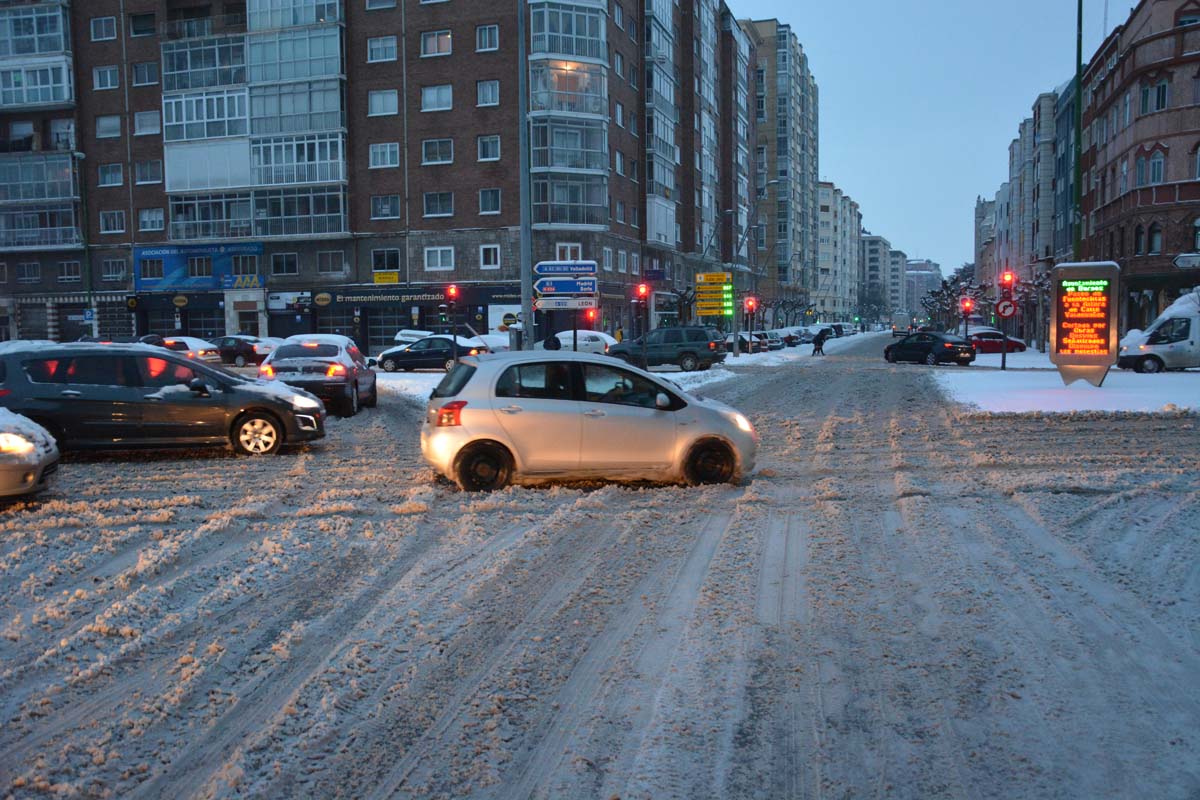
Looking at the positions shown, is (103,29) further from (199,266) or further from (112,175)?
(199,266)

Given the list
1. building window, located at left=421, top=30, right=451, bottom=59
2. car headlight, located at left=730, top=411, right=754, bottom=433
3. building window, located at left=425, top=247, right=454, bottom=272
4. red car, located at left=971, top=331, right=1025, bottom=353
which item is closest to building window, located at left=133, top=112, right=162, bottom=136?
building window, located at left=421, top=30, right=451, bottom=59

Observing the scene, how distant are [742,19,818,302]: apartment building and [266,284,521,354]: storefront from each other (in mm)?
56148

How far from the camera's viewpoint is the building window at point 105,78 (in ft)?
181

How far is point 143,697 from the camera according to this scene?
15.5ft

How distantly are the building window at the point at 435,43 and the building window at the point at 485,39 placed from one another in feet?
4.95

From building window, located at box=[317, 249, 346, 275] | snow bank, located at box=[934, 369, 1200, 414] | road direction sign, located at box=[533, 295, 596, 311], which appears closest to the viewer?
snow bank, located at box=[934, 369, 1200, 414]

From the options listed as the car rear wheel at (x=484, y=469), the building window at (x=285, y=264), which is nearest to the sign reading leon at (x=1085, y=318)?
the car rear wheel at (x=484, y=469)

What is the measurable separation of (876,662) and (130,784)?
3468 mm

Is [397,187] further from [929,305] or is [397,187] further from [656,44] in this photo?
[929,305]

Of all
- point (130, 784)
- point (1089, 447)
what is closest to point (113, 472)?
point (130, 784)

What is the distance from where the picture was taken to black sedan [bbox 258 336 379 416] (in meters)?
18.9

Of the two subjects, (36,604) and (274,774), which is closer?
(274,774)

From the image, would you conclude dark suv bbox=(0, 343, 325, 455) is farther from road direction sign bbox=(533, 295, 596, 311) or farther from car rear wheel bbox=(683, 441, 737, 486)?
road direction sign bbox=(533, 295, 596, 311)

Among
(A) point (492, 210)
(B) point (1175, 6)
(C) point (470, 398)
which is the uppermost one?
(B) point (1175, 6)
